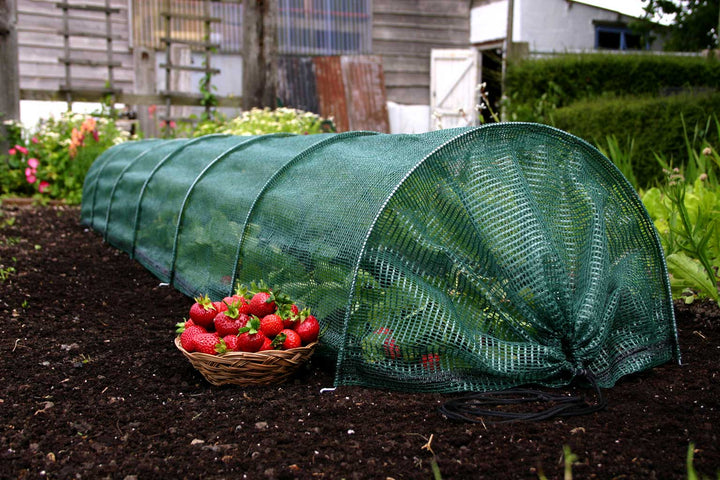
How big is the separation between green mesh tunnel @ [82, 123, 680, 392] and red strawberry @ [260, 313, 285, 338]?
0.22 metres

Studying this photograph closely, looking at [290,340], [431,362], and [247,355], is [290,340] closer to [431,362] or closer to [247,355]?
[247,355]

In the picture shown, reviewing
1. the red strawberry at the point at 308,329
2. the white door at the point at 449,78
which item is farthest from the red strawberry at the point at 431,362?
the white door at the point at 449,78

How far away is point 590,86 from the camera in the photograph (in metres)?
8.84

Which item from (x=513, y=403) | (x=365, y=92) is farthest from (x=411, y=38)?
(x=513, y=403)

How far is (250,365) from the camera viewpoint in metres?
2.63

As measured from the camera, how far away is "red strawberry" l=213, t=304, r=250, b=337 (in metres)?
2.69

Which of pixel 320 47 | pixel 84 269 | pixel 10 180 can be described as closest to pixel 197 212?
pixel 84 269

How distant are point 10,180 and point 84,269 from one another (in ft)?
13.9

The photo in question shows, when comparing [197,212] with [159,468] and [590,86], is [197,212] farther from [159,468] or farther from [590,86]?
[590,86]

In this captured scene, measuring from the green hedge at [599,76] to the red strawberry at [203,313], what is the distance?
6.42 metres

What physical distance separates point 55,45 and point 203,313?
10427 mm

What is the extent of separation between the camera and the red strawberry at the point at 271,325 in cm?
270

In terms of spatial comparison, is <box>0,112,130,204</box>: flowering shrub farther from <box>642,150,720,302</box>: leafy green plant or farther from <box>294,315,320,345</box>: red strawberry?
<box>642,150,720,302</box>: leafy green plant

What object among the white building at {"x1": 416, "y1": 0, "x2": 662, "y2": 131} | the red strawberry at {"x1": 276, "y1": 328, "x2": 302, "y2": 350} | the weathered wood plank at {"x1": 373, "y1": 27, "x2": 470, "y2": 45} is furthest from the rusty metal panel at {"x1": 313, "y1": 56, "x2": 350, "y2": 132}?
the red strawberry at {"x1": 276, "y1": 328, "x2": 302, "y2": 350}
